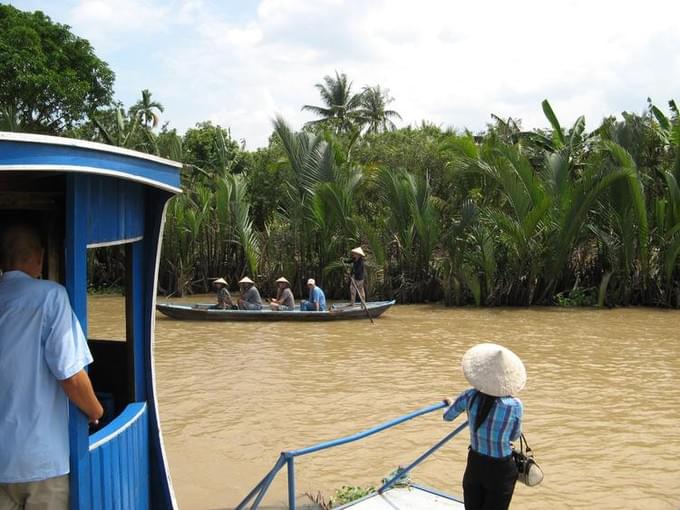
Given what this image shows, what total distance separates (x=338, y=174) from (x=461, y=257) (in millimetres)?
3841

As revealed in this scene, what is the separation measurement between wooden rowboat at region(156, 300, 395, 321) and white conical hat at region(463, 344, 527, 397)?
1114cm

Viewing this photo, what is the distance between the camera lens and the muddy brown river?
5.78m

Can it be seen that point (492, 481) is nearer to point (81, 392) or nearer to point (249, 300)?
point (81, 392)

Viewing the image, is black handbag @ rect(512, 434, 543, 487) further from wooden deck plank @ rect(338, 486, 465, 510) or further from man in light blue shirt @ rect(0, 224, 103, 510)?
man in light blue shirt @ rect(0, 224, 103, 510)

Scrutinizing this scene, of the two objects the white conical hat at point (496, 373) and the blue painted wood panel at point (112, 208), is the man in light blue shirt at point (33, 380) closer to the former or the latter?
the blue painted wood panel at point (112, 208)

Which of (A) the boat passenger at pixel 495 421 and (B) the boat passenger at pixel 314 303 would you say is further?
(B) the boat passenger at pixel 314 303

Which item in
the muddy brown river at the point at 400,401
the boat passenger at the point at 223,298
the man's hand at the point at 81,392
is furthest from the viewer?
the boat passenger at the point at 223,298

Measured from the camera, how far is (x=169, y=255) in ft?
68.3

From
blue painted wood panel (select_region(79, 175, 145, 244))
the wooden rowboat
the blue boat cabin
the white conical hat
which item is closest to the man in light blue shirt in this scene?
the blue boat cabin

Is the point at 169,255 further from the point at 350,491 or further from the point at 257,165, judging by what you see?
the point at 350,491

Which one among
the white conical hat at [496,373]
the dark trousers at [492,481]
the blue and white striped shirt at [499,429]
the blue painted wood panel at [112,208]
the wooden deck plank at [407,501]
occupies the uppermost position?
the blue painted wood panel at [112,208]

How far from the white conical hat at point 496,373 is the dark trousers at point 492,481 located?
1.09 ft

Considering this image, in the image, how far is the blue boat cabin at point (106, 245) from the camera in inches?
106

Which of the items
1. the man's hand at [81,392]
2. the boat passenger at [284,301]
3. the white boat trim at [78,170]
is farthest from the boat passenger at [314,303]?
the man's hand at [81,392]
